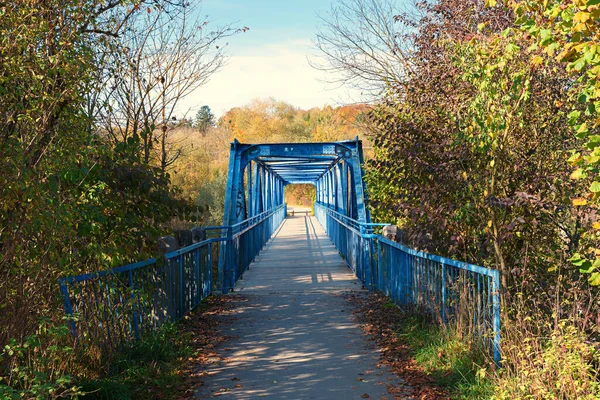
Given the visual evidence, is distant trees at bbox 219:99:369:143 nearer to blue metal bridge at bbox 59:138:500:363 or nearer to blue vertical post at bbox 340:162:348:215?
blue vertical post at bbox 340:162:348:215

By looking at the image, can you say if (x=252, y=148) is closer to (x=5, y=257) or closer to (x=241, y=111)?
(x=5, y=257)

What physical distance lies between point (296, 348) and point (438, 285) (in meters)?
1.63

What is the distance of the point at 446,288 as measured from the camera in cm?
681

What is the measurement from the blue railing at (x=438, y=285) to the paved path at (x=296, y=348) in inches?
27.8

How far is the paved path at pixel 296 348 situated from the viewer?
18.0ft

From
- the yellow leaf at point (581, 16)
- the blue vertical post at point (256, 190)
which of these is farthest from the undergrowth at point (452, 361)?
the blue vertical post at point (256, 190)

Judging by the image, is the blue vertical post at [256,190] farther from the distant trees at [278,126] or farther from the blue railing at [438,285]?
the distant trees at [278,126]

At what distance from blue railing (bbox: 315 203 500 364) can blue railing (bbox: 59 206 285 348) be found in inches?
110

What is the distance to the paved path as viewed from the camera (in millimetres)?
5480

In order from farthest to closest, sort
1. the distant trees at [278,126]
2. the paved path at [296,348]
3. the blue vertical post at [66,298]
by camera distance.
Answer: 1. the distant trees at [278,126]
2. the paved path at [296,348]
3. the blue vertical post at [66,298]

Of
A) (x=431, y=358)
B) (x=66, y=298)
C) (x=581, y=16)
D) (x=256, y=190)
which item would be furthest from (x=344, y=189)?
(x=581, y=16)

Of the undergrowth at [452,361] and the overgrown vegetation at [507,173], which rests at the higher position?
the overgrown vegetation at [507,173]

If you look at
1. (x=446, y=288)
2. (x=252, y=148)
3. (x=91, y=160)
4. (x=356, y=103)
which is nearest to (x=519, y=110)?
(x=446, y=288)

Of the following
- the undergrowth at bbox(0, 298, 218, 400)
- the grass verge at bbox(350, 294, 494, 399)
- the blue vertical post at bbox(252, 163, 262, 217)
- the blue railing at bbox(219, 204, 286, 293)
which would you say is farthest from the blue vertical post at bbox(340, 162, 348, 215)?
the undergrowth at bbox(0, 298, 218, 400)
